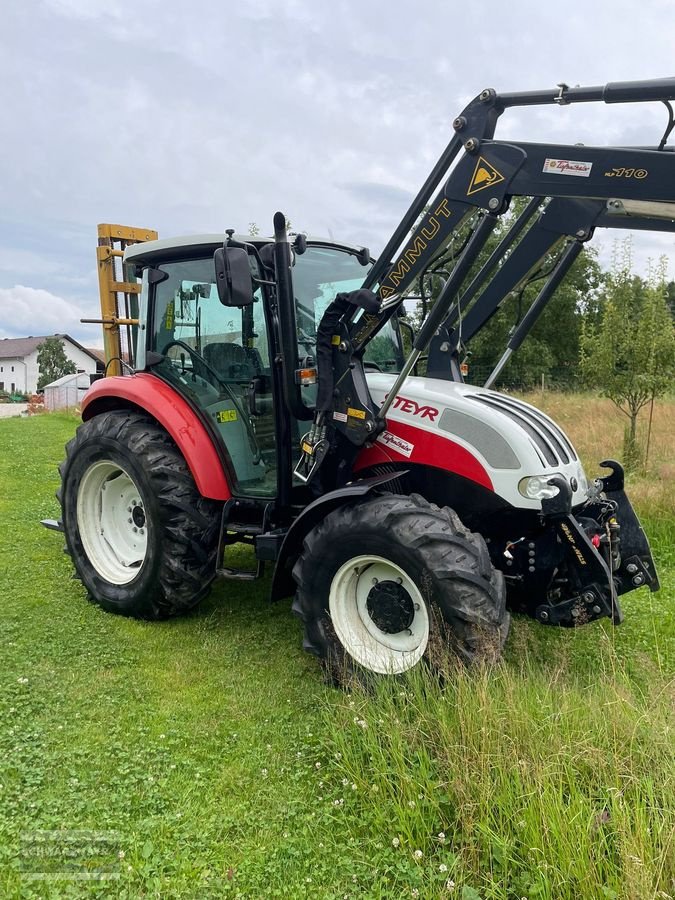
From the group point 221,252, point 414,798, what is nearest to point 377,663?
point 414,798

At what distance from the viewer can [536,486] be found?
11.8 feet

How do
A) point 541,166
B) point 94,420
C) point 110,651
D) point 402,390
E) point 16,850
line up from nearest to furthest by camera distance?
point 16,850, point 541,166, point 402,390, point 110,651, point 94,420

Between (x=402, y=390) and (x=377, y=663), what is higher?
(x=402, y=390)

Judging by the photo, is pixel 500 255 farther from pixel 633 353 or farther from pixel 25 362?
pixel 25 362

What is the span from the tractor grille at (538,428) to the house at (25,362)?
3035 inches

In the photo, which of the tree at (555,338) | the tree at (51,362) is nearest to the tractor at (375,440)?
the tree at (555,338)

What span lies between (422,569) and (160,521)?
1.94 meters

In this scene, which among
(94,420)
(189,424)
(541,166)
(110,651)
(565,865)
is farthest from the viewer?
(94,420)

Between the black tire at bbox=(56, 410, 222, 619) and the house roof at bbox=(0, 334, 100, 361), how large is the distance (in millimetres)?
76309

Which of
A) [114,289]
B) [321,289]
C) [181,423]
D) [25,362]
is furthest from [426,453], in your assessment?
[25,362]

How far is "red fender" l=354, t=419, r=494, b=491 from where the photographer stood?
3764mm

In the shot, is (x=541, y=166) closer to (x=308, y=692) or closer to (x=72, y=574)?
(x=308, y=692)

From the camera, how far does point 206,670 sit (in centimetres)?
419

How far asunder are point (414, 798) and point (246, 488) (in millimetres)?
2371
